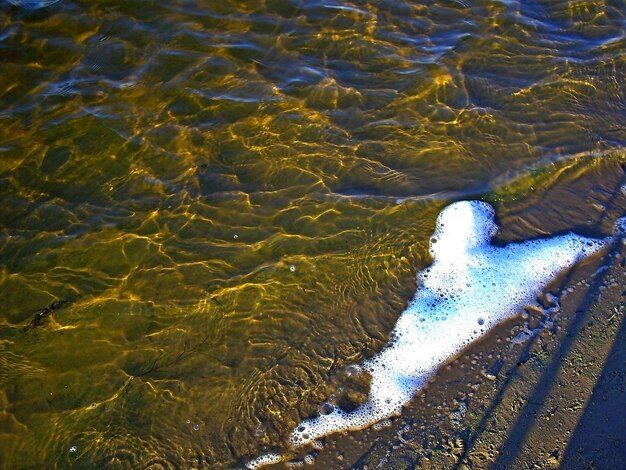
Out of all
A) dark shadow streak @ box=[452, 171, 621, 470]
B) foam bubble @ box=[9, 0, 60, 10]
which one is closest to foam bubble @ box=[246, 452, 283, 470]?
dark shadow streak @ box=[452, 171, 621, 470]

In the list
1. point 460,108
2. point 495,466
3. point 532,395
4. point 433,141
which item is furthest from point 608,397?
point 460,108

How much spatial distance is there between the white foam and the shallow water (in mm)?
170

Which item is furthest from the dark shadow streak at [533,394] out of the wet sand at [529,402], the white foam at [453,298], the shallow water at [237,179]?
the shallow water at [237,179]

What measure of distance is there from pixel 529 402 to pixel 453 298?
1.17 meters

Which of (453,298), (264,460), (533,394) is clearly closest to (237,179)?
(453,298)

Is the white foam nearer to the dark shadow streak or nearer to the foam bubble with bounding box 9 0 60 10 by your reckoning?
the dark shadow streak

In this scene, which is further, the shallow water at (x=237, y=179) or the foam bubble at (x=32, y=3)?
the foam bubble at (x=32, y=3)

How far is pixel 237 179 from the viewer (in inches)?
220

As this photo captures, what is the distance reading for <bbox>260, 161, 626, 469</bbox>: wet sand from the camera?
3846 mm

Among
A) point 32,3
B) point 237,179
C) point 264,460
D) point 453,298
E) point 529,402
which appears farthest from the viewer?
point 32,3

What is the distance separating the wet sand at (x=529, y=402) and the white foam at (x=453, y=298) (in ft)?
0.40

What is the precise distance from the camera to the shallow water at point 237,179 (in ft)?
14.0

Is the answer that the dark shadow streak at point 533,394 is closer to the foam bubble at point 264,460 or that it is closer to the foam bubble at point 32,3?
the foam bubble at point 264,460

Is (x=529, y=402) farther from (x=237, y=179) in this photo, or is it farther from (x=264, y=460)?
(x=237, y=179)
